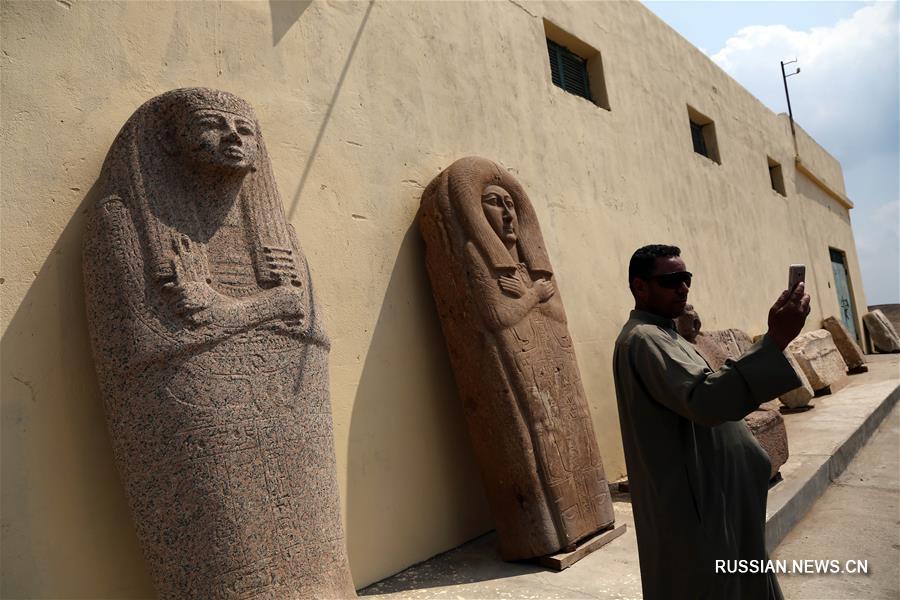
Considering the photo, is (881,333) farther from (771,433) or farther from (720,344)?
(771,433)

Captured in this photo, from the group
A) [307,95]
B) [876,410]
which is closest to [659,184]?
[876,410]

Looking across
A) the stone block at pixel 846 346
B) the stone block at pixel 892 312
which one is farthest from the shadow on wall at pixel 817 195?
the stone block at pixel 892 312

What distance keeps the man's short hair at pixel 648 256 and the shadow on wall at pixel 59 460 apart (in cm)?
196

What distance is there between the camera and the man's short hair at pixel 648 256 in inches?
72.4

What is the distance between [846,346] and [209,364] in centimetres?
1005

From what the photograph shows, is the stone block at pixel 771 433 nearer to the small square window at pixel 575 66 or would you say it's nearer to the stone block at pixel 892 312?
the small square window at pixel 575 66

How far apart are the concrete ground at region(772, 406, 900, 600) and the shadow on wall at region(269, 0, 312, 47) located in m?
3.54

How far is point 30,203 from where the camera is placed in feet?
7.75

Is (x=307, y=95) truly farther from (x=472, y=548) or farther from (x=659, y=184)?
(x=659, y=184)

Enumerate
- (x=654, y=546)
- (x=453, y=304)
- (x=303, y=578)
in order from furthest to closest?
(x=453, y=304) → (x=303, y=578) → (x=654, y=546)

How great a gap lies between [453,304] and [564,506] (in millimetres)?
1154

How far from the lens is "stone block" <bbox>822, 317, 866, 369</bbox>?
9.59 m

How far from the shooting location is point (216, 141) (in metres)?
2.48

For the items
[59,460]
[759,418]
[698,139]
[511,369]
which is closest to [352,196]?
[511,369]
